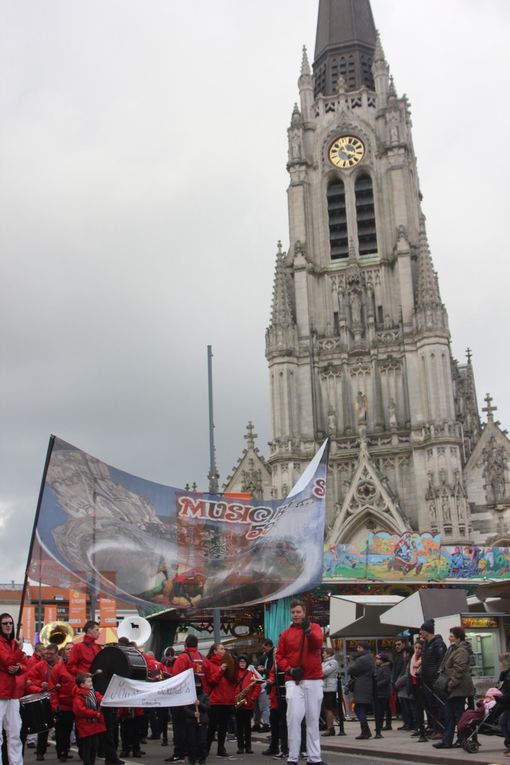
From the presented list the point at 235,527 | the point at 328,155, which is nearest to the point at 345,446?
the point at 328,155

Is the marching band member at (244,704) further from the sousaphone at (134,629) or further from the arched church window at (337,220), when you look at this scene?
the arched church window at (337,220)

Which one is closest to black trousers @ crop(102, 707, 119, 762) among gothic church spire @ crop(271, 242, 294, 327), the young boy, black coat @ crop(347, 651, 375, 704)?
the young boy

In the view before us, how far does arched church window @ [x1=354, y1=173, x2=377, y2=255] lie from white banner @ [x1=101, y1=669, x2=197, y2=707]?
46.7 meters

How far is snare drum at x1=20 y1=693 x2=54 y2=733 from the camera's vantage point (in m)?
14.0

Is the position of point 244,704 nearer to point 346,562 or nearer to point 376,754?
point 376,754

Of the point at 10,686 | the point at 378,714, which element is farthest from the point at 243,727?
the point at 10,686

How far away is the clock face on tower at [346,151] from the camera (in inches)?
2359

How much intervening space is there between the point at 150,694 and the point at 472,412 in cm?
5246

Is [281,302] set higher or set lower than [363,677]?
higher

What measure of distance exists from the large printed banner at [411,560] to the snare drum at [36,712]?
23.8 m

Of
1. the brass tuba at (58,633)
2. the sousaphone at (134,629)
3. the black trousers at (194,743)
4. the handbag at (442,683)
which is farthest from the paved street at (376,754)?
the brass tuba at (58,633)

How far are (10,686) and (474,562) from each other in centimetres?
3001

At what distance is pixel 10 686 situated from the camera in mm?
11578

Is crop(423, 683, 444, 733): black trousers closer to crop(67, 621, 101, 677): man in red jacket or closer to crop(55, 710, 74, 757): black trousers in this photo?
crop(67, 621, 101, 677): man in red jacket
